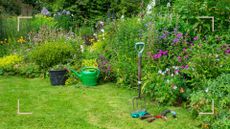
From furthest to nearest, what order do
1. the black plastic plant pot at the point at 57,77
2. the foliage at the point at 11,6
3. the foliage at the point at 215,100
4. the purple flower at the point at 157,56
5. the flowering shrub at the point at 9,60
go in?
the foliage at the point at 11,6 → the flowering shrub at the point at 9,60 → the black plastic plant pot at the point at 57,77 → the purple flower at the point at 157,56 → the foliage at the point at 215,100

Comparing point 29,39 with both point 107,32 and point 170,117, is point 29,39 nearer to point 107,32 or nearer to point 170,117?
point 107,32

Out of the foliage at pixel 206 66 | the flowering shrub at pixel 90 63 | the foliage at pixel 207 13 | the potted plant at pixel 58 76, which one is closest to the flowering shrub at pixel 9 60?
the potted plant at pixel 58 76

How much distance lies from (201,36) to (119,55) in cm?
152

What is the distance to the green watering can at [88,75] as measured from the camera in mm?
6640

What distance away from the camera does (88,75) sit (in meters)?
6.63

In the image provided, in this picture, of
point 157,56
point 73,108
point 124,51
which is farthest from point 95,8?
point 73,108

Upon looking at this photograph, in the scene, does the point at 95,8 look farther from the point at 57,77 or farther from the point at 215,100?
the point at 215,100

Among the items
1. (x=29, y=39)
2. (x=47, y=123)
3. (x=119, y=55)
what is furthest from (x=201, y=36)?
(x=29, y=39)

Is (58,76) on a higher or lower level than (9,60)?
lower

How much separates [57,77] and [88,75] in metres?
0.61

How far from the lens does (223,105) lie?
4688 mm

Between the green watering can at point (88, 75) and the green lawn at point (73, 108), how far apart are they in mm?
148

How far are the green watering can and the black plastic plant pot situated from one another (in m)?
0.19

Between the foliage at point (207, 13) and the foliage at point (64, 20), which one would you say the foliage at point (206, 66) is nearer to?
the foliage at point (207, 13)
